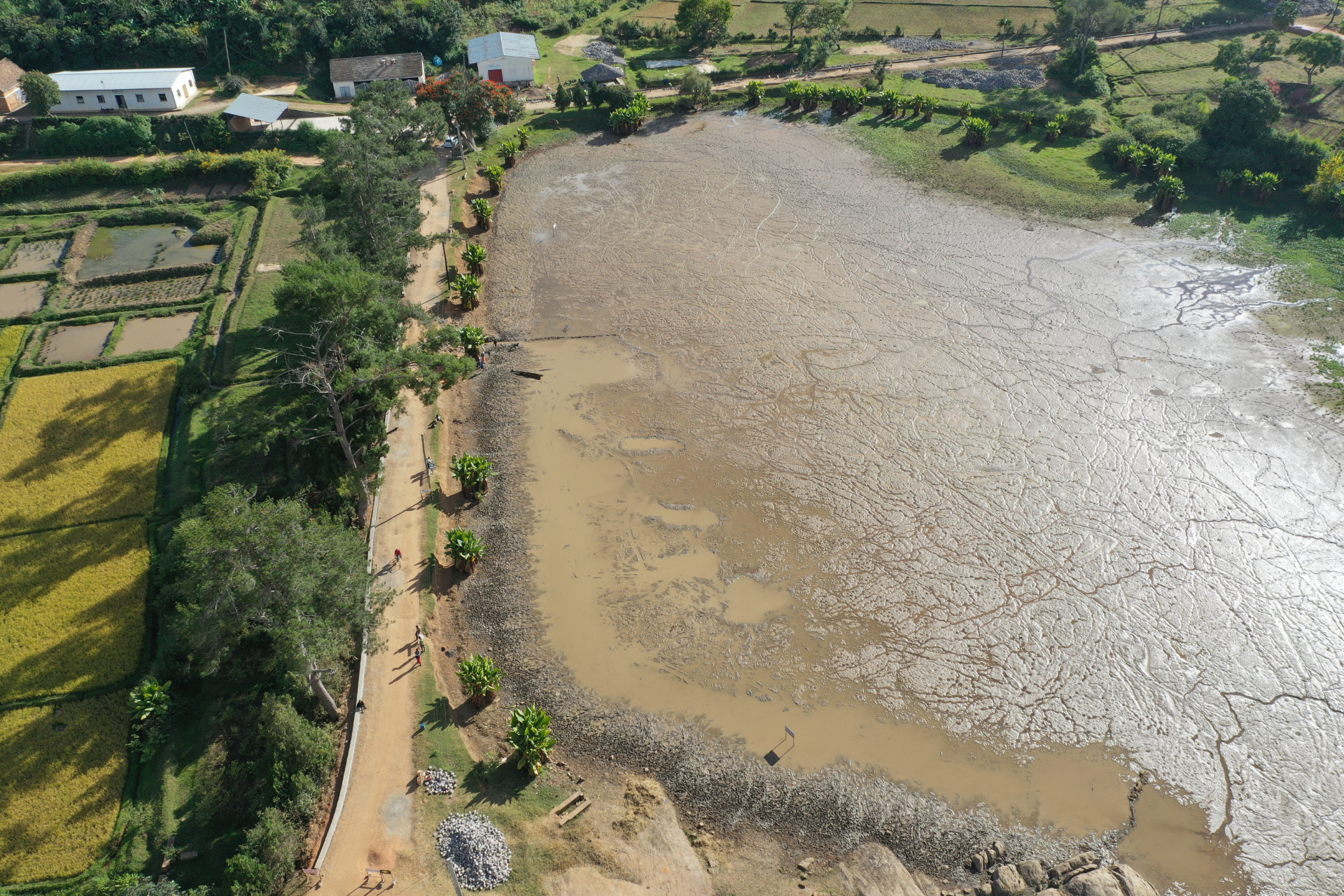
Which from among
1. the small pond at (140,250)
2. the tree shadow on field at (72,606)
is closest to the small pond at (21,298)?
the small pond at (140,250)

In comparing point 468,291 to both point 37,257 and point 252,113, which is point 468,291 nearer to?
point 37,257

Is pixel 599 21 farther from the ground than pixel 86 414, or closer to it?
farther from the ground

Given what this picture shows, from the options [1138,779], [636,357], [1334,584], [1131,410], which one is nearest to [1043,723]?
[1138,779]

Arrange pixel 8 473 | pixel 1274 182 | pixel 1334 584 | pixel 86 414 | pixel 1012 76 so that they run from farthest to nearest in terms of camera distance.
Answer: pixel 1012 76 → pixel 1274 182 → pixel 86 414 → pixel 8 473 → pixel 1334 584

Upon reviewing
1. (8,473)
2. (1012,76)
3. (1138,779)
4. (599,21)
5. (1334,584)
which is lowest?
(1138,779)

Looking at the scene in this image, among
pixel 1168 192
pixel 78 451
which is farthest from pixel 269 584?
pixel 1168 192

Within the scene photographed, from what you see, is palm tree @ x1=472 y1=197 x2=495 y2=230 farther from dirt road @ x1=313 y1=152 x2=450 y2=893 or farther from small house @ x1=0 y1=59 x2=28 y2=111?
small house @ x1=0 y1=59 x2=28 y2=111

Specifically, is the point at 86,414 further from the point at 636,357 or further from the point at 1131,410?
the point at 1131,410
